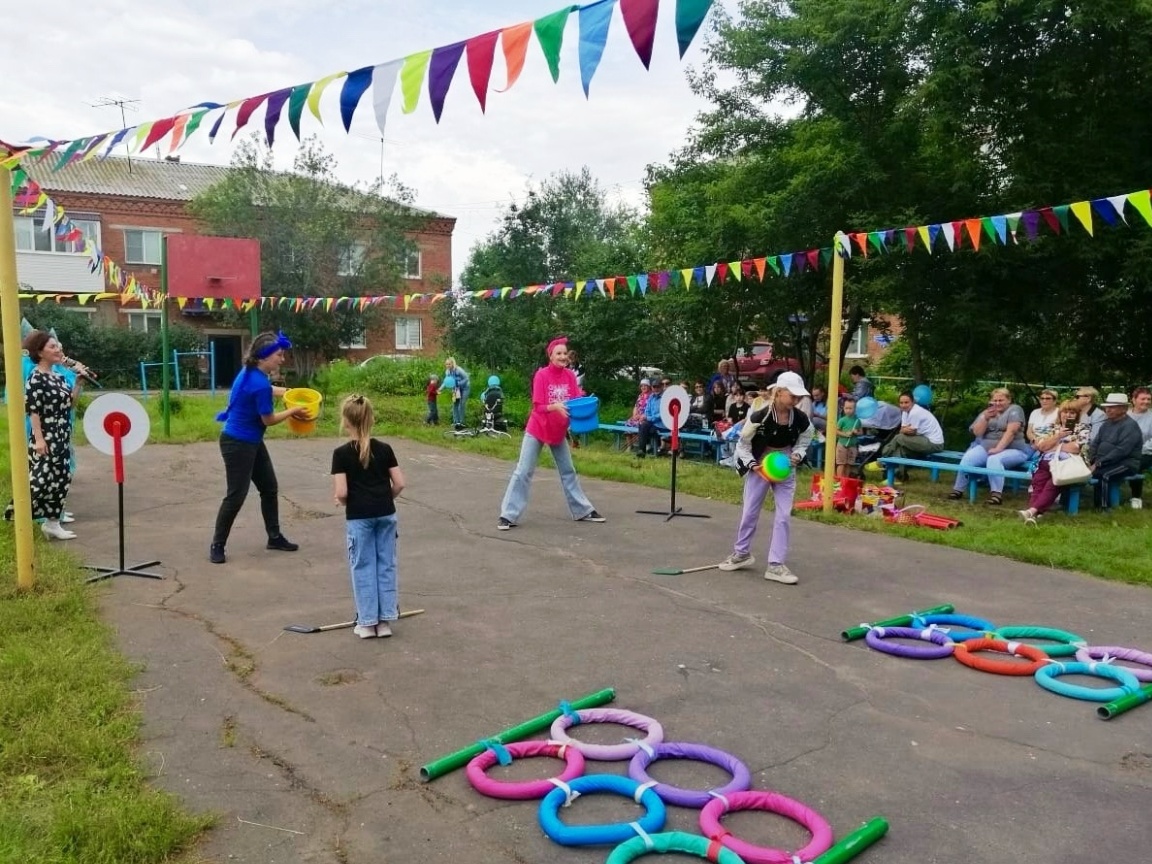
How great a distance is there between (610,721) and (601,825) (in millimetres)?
982

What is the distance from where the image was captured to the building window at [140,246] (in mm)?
35562

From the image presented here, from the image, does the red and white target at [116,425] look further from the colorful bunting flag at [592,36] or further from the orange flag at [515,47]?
the colorful bunting flag at [592,36]

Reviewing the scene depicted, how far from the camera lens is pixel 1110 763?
4.00m

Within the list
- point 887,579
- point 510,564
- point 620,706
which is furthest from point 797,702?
point 510,564

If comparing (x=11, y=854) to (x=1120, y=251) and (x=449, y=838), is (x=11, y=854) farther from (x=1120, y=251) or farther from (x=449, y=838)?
(x=1120, y=251)

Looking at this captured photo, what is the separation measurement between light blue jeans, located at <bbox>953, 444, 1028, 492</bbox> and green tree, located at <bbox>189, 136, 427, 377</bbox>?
903 inches

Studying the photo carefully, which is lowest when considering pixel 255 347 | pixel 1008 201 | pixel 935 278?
pixel 255 347

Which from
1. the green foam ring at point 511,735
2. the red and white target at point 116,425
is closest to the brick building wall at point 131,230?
the red and white target at point 116,425

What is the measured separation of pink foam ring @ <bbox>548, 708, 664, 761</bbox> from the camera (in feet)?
13.1

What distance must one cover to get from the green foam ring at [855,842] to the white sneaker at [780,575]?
3589 mm

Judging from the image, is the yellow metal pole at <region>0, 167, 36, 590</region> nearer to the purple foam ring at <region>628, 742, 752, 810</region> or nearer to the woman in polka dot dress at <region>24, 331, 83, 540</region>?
the woman in polka dot dress at <region>24, 331, 83, 540</region>

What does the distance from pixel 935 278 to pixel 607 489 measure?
6.00 meters

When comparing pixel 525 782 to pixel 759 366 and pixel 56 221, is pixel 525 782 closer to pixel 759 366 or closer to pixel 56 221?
pixel 56 221

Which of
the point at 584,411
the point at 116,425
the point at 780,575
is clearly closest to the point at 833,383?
the point at 780,575
